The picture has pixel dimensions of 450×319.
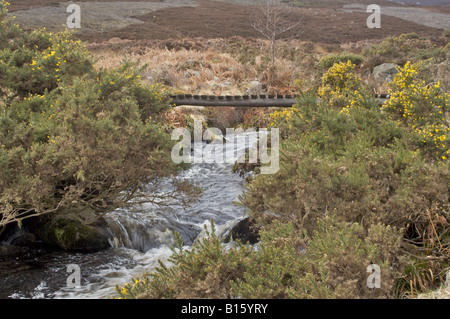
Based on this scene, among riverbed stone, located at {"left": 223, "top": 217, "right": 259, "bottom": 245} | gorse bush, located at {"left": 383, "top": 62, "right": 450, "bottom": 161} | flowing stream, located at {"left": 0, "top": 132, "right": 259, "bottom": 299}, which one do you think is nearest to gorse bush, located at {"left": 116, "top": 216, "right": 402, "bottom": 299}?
flowing stream, located at {"left": 0, "top": 132, "right": 259, "bottom": 299}

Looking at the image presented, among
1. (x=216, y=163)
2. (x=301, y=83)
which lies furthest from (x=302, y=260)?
(x=301, y=83)

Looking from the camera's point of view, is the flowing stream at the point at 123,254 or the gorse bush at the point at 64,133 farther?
the flowing stream at the point at 123,254

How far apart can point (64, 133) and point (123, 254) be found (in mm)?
2149

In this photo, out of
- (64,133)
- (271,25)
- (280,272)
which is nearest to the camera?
(280,272)

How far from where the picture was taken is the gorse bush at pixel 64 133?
16.0 ft

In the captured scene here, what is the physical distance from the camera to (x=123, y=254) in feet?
20.2

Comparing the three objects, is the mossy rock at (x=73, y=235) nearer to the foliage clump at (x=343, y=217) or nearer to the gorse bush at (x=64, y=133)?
the gorse bush at (x=64, y=133)

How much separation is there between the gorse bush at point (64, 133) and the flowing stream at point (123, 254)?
654 millimetres

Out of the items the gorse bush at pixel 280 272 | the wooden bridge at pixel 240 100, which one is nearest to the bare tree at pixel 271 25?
the wooden bridge at pixel 240 100

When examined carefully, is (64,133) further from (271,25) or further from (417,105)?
(271,25)

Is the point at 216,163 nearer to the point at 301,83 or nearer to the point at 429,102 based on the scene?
the point at 429,102

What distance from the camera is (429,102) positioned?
18.3 feet

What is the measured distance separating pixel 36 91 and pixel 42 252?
2.52 m

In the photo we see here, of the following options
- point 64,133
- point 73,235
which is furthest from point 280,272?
point 73,235
